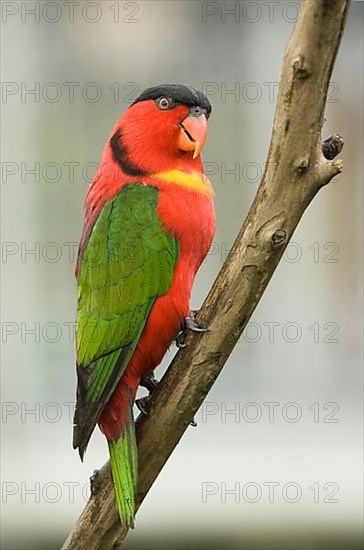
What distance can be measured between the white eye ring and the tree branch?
37 centimetres

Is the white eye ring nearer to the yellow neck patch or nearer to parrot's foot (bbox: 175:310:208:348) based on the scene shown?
the yellow neck patch

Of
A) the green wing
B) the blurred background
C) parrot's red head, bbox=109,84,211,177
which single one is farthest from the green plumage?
the blurred background

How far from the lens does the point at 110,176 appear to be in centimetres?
192

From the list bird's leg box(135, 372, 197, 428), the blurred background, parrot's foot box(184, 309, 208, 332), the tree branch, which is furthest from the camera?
the blurred background

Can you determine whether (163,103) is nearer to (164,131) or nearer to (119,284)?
(164,131)

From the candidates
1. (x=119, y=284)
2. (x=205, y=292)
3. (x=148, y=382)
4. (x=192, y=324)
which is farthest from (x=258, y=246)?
(x=205, y=292)

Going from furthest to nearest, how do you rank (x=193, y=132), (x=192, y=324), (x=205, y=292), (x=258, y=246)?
1. (x=205, y=292)
2. (x=193, y=132)
3. (x=192, y=324)
4. (x=258, y=246)

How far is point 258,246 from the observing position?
1.63 m

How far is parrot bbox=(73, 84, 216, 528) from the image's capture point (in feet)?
5.92

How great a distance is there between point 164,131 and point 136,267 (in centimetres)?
28

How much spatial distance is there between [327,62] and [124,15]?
2245 mm

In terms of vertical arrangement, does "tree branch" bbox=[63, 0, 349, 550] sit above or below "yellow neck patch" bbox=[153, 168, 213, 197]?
below

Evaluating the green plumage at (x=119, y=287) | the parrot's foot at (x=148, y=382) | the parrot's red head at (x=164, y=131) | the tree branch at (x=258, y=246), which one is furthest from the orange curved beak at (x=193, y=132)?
the parrot's foot at (x=148, y=382)

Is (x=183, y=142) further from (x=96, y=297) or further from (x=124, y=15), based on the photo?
(x=124, y=15)
